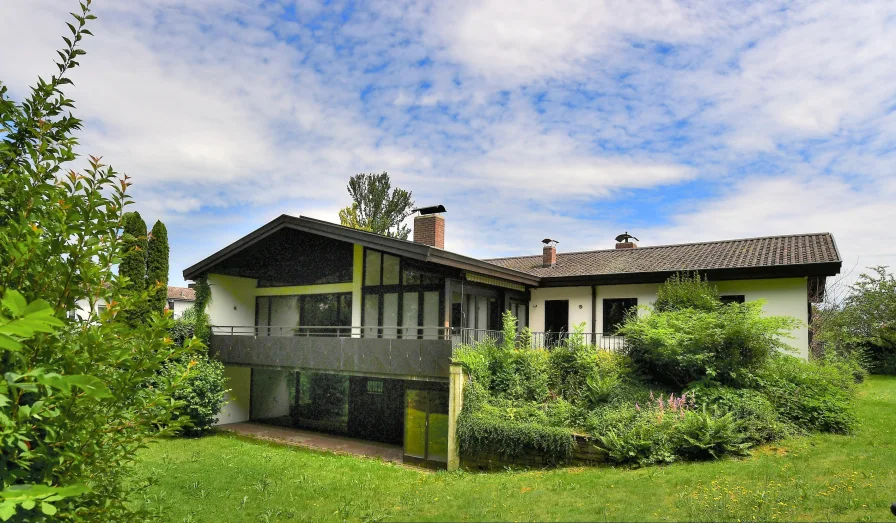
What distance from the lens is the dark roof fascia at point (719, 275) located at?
1560 cm

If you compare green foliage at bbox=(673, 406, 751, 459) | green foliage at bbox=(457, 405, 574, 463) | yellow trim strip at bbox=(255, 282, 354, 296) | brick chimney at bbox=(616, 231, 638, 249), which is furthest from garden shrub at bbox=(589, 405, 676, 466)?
brick chimney at bbox=(616, 231, 638, 249)

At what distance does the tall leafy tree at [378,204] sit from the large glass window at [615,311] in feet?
66.3

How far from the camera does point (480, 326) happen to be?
17891mm

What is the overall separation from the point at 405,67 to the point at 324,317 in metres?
14.9

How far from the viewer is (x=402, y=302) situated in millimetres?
17641

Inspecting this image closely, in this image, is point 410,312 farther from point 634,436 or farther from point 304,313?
point 634,436

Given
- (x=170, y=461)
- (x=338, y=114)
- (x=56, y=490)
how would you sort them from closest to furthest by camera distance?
(x=56, y=490) < (x=338, y=114) < (x=170, y=461)

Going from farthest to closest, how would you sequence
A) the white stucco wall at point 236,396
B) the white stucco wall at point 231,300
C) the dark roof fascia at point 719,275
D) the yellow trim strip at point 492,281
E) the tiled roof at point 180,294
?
the tiled roof at point 180,294, the white stucco wall at point 236,396, the white stucco wall at point 231,300, the yellow trim strip at point 492,281, the dark roof fascia at point 719,275

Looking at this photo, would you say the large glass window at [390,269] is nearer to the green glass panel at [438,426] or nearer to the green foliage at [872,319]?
the green glass panel at [438,426]

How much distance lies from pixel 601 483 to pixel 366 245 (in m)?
9.25

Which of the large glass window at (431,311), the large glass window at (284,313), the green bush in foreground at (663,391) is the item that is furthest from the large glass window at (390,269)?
the large glass window at (284,313)

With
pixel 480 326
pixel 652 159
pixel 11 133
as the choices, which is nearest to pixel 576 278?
pixel 480 326

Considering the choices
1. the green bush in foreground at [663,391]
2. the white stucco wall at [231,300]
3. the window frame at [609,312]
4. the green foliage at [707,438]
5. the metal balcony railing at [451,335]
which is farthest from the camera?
the white stucco wall at [231,300]

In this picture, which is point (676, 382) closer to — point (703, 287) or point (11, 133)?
point (703, 287)
